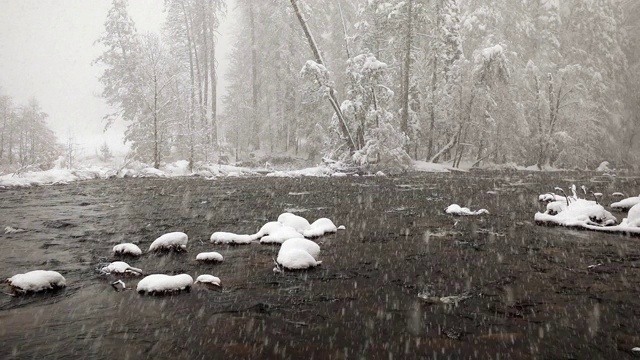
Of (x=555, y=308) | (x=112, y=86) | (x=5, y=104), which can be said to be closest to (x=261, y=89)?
(x=112, y=86)

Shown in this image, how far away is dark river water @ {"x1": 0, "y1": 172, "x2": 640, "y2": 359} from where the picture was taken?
376 cm

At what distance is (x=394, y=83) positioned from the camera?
30797 mm

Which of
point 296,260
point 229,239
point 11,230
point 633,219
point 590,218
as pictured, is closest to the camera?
point 296,260

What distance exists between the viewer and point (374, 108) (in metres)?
→ 24.5

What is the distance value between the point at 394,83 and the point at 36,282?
93.4 feet

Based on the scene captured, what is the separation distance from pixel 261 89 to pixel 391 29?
14.5 metres

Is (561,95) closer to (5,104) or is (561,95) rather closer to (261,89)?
(261,89)

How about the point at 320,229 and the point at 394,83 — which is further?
the point at 394,83

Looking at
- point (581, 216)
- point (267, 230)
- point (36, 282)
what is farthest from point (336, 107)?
point (36, 282)

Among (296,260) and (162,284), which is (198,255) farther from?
(296,260)

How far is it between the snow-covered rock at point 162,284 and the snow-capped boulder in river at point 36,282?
99cm

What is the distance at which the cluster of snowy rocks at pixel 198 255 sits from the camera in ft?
16.4

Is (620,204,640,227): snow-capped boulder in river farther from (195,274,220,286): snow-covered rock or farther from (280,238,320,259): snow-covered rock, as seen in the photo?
(195,274,220,286): snow-covered rock

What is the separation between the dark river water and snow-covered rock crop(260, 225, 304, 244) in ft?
0.77
